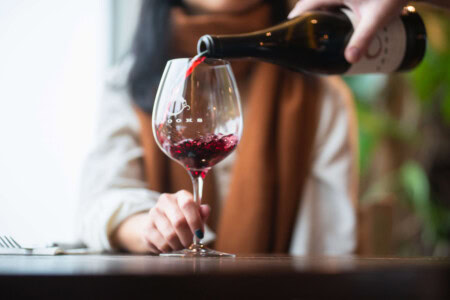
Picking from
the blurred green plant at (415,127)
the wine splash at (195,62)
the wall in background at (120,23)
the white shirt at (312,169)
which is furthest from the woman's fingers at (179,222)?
the blurred green plant at (415,127)

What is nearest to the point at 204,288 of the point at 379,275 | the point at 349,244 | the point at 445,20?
the point at 379,275

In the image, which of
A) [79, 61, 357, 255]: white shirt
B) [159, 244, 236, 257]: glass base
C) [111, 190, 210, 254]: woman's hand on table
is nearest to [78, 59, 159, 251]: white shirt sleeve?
[79, 61, 357, 255]: white shirt

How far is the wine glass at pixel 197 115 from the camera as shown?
23.5 inches

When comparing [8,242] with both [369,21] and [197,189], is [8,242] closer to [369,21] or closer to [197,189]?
[197,189]

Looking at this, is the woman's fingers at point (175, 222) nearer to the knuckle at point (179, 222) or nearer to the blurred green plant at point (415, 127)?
the knuckle at point (179, 222)

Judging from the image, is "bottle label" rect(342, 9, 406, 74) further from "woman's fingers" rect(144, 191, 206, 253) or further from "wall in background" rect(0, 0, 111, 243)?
"wall in background" rect(0, 0, 111, 243)

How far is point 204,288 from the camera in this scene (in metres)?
0.27

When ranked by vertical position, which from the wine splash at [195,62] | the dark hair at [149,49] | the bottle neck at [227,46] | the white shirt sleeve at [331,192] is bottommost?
the white shirt sleeve at [331,192]

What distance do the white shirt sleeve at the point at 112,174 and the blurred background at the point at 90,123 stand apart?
109mm

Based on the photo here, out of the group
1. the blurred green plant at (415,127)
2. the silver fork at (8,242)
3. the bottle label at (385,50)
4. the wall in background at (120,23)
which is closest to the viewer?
the silver fork at (8,242)

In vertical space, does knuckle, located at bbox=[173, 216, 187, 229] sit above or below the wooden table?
below

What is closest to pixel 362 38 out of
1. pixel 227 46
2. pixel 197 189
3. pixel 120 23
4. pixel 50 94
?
pixel 227 46

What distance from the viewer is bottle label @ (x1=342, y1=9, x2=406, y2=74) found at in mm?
696

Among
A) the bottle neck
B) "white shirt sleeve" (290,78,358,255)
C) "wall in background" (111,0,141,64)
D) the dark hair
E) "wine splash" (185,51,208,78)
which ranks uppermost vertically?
"wall in background" (111,0,141,64)
